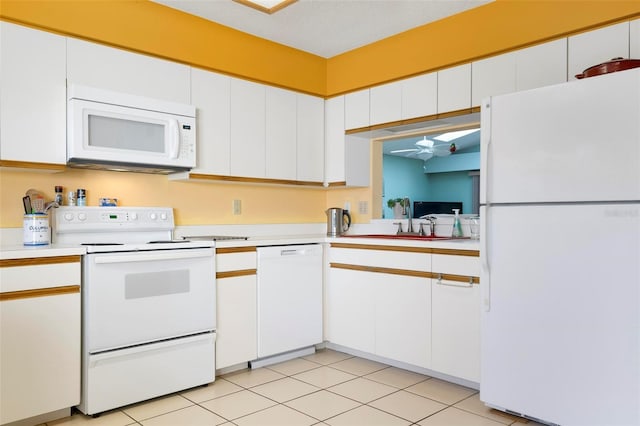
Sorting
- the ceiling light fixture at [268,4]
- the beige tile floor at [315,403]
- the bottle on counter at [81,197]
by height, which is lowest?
the beige tile floor at [315,403]

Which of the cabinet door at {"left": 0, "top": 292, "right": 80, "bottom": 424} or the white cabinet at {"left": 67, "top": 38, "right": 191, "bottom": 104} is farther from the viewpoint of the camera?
the white cabinet at {"left": 67, "top": 38, "right": 191, "bottom": 104}

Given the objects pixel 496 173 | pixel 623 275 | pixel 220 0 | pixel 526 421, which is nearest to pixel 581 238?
pixel 623 275

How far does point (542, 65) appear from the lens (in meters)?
2.78

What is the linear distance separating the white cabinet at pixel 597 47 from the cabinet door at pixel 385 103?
3.94 ft

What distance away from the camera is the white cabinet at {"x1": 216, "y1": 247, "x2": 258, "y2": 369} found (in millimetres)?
3031

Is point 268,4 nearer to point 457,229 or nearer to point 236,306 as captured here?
point 236,306

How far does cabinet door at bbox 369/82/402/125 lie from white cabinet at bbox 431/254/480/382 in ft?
4.01

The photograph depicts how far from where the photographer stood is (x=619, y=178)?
204 cm

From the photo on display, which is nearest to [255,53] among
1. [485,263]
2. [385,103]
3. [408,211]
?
[385,103]

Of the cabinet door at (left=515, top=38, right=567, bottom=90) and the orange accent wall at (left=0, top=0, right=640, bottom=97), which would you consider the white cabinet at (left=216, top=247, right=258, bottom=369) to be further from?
the cabinet door at (left=515, top=38, right=567, bottom=90)

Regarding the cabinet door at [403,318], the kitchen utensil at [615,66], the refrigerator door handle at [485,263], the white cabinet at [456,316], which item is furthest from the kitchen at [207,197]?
the kitchen utensil at [615,66]

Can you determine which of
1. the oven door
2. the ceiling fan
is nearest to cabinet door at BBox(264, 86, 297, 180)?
the oven door

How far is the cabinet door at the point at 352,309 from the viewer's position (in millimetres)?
3359

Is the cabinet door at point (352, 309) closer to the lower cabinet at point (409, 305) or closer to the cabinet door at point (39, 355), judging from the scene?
the lower cabinet at point (409, 305)
